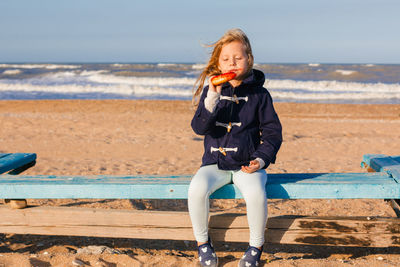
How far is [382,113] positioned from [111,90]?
47.1ft

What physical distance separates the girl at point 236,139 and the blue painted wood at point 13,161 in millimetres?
1826

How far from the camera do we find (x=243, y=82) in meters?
3.23

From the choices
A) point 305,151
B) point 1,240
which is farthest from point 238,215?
point 305,151

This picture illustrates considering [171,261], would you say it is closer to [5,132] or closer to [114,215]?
[114,215]

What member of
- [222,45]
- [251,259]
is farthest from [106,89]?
[251,259]

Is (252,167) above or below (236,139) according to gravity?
below

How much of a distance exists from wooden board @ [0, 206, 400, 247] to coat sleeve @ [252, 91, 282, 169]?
502mm

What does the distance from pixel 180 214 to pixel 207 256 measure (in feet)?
1.44

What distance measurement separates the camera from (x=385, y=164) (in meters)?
3.53

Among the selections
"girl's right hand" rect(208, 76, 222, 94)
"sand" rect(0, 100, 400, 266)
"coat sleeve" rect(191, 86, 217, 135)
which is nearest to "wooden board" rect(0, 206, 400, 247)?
"sand" rect(0, 100, 400, 266)

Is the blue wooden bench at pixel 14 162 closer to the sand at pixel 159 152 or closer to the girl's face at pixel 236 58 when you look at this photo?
the sand at pixel 159 152

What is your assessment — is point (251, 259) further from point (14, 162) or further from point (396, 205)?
point (14, 162)

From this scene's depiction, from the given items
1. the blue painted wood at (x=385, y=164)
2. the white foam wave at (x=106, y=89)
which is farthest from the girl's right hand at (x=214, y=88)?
the white foam wave at (x=106, y=89)

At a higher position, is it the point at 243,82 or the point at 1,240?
the point at 243,82
